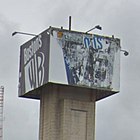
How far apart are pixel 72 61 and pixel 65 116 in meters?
7.14

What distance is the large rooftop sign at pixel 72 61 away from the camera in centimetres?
11869

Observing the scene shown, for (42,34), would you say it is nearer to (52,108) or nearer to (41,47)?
(41,47)

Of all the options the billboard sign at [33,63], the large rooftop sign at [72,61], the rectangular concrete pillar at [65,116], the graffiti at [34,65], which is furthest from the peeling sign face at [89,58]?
the graffiti at [34,65]

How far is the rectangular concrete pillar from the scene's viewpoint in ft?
388

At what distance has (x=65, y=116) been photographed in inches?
4658

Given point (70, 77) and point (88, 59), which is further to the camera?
point (88, 59)

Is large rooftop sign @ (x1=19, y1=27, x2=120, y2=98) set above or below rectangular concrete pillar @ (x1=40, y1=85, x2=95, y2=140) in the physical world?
above

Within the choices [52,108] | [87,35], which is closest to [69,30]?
[87,35]

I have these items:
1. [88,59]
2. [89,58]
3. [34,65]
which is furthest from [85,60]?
[34,65]

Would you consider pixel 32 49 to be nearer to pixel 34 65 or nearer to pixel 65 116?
pixel 34 65

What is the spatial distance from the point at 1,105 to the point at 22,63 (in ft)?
171

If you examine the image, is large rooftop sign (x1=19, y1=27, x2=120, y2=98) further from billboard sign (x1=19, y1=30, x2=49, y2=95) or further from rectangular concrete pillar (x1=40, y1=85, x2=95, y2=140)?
rectangular concrete pillar (x1=40, y1=85, x2=95, y2=140)

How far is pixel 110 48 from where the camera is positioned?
12256 centimetres

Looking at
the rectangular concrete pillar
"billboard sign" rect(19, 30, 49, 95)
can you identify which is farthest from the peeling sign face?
"billboard sign" rect(19, 30, 49, 95)
